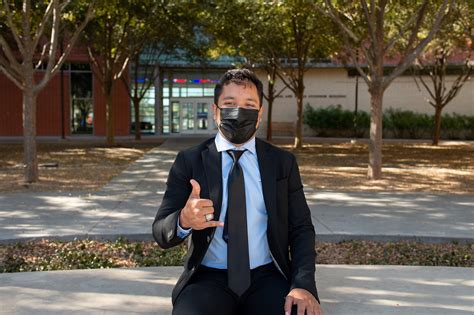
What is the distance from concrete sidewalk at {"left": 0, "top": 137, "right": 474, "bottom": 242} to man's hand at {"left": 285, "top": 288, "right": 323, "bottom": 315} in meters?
3.66

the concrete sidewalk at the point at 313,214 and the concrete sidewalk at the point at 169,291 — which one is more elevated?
the concrete sidewalk at the point at 169,291

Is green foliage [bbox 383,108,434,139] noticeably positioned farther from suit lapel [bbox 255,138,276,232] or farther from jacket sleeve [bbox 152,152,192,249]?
jacket sleeve [bbox 152,152,192,249]

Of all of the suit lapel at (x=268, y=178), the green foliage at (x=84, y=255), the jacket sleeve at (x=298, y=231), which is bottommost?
the green foliage at (x=84, y=255)

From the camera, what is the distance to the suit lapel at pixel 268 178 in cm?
276

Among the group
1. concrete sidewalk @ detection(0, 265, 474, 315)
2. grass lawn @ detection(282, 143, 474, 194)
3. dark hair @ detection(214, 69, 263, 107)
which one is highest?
dark hair @ detection(214, 69, 263, 107)

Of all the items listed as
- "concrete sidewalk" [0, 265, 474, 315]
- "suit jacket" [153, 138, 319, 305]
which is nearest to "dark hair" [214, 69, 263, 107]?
"suit jacket" [153, 138, 319, 305]

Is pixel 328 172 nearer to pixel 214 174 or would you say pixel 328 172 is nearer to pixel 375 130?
pixel 375 130

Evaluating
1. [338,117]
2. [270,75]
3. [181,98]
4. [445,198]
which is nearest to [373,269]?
[445,198]

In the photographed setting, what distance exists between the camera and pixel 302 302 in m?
2.58

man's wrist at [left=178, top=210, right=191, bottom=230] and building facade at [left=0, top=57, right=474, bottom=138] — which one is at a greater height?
building facade at [left=0, top=57, right=474, bottom=138]

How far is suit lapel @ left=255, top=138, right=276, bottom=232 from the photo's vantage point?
109 inches

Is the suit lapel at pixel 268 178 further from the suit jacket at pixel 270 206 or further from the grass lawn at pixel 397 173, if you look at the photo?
the grass lawn at pixel 397 173

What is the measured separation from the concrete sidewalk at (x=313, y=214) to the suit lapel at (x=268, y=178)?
3578 mm

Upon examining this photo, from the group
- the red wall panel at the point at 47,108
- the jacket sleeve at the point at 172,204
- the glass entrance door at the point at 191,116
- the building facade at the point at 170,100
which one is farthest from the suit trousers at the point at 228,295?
the glass entrance door at the point at 191,116
